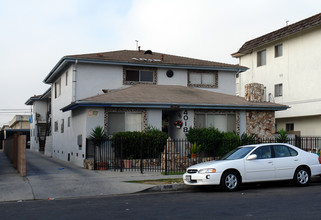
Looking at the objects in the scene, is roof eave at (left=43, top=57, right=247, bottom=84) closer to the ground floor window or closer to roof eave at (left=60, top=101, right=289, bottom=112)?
roof eave at (left=60, top=101, right=289, bottom=112)

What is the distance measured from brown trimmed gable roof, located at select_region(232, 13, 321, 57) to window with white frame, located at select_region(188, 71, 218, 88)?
300 inches

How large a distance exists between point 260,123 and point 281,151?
398 inches

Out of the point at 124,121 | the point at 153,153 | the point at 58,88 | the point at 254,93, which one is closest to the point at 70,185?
the point at 153,153

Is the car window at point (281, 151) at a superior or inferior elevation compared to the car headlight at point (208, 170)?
superior

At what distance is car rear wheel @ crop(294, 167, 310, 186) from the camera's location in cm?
1352

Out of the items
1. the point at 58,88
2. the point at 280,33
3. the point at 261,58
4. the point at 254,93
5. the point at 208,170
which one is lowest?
the point at 208,170

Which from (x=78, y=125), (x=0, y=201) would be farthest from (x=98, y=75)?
(x=0, y=201)

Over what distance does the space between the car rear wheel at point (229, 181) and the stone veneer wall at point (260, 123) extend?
11.0 metres

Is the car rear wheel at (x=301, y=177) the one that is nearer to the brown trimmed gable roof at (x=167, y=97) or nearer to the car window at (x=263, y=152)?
the car window at (x=263, y=152)

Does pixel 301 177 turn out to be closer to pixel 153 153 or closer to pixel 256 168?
pixel 256 168

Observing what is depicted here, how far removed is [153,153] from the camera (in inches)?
809

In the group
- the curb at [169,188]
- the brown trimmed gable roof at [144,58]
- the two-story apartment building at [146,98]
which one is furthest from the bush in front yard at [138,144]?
the curb at [169,188]

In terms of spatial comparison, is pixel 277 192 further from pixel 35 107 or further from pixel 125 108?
pixel 35 107

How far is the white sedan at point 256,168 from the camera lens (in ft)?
41.6
